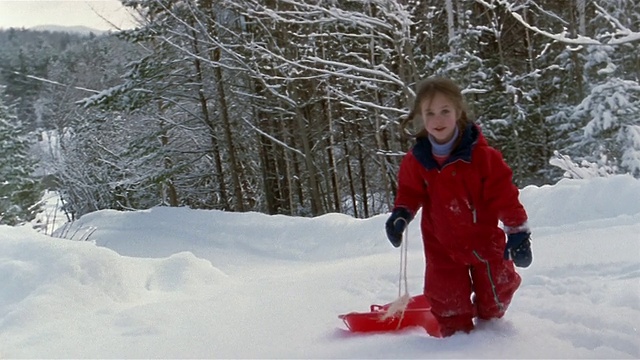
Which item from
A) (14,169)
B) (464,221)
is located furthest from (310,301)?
(14,169)

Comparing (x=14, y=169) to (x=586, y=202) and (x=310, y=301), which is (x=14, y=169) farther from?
(x=586, y=202)

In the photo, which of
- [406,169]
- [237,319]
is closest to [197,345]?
[237,319]

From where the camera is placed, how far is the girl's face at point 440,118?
8.04 ft

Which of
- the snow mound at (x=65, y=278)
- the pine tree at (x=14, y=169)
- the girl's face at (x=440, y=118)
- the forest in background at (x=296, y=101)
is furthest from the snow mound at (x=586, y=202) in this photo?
the pine tree at (x=14, y=169)

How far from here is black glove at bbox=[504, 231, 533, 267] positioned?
229cm

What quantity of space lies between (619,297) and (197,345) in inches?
76.5

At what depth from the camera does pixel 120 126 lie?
1886cm

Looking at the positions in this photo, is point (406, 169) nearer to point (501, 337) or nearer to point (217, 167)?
point (501, 337)

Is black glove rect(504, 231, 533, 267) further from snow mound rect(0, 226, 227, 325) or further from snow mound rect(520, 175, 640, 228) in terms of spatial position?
snow mound rect(520, 175, 640, 228)

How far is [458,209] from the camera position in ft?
8.00

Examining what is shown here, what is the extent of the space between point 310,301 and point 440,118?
1.50 meters

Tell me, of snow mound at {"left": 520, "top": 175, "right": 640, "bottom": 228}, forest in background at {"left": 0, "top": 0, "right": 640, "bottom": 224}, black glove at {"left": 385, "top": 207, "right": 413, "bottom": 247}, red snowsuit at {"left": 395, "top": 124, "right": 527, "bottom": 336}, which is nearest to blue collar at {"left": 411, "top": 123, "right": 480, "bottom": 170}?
red snowsuit at {"left": 395, "top": 124, "right": 527, "bottom": 336}

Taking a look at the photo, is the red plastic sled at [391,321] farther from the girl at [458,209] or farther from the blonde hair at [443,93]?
the blonde hair at [443,93]

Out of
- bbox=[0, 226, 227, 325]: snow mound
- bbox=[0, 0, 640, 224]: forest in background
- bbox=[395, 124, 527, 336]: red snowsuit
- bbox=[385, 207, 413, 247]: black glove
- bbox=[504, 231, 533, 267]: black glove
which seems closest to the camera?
bbox=[504, 231, 533, 267]: black glove
